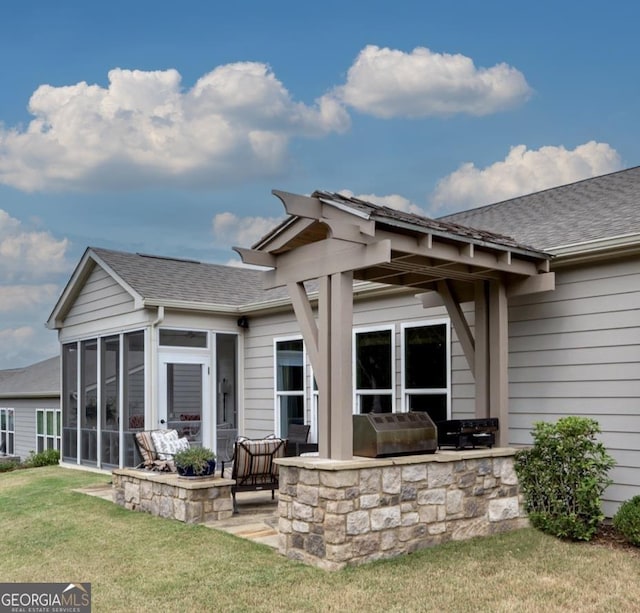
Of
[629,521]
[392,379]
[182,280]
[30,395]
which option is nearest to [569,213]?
[392,379]

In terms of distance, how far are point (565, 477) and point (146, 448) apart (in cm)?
516

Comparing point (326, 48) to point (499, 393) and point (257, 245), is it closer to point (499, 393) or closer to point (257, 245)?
point (257, 245)

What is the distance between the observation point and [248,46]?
1121 centimetres

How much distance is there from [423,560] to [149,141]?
1058 centimetres

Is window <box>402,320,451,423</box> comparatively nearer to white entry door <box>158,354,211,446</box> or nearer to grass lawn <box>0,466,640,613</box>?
grass lawn <box>0,466,640,613</box>

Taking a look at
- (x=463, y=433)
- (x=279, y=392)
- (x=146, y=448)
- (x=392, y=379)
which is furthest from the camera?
(x=279, y=392)

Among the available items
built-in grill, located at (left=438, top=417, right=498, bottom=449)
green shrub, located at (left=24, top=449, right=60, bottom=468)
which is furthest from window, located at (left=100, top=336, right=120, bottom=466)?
built-in grill, located at (left=438, top=417, right=498, bottom=449)

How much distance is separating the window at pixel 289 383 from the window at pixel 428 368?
2.42 metres

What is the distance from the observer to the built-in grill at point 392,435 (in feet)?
19.1

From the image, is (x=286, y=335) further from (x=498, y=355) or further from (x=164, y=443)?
(x=498, y=355)

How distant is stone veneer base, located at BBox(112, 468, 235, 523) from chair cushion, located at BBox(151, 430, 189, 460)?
1036 millimetres

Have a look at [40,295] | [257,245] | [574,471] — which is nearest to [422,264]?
[257,245]

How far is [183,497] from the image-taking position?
7.24m

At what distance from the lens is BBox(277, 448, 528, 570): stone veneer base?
17.9 ft
